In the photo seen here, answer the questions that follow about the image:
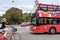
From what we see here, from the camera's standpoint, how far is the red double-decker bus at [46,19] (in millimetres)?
24078

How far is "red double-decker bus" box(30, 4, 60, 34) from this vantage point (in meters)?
24.1

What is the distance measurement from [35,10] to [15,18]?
7837 centimetres

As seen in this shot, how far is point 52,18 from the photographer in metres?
24.4

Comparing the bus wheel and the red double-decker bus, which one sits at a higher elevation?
the red double-decker bus

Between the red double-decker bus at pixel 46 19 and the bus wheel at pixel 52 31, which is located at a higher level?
the red double-decker bus at pixel 46 19

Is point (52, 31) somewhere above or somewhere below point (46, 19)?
below

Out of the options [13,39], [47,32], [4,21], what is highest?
[4,21]

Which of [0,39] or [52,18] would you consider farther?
[52,18]

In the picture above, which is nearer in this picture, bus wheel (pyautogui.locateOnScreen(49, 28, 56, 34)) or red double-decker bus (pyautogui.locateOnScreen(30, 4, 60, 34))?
red double-decker bus (pyautogui.locateOnScreen(30, 4, 60, 34))

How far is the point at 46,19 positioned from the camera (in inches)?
953

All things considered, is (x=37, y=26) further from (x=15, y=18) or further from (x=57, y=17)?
(x=15, y=18)

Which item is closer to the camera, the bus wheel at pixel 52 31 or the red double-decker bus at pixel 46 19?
the red double-decker bus at pixel 46 19

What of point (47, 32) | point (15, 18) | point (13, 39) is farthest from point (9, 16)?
point (13, 39)

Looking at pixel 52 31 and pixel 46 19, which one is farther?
pixel 52 31
